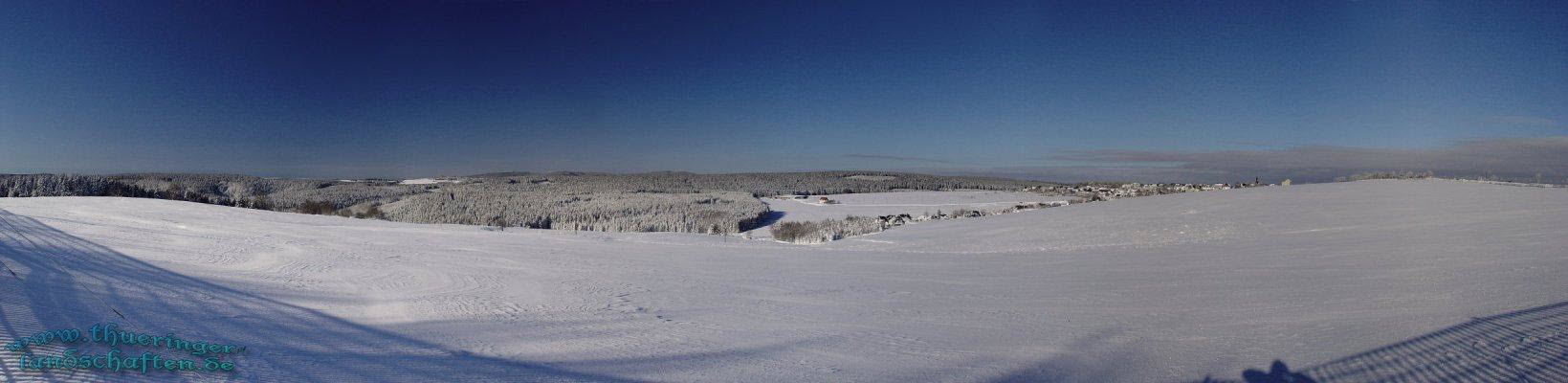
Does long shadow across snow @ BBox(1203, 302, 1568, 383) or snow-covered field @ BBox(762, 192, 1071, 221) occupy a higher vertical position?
long shadow across snow @ BBox(1203, 302, 1568, 383)

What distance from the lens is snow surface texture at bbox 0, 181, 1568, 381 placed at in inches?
143

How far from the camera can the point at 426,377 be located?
346 cm

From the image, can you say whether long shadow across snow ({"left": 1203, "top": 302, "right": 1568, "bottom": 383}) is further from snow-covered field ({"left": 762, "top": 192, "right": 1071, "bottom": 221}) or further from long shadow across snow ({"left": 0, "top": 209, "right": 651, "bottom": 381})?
snow-covered field ({"left": 762, "top": 192, "right": 1071, "bottom": 221})

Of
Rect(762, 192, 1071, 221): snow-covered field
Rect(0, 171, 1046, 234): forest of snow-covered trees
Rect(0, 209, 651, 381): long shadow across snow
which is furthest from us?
Rect(762, 192, 1071, 221): snow-covered field

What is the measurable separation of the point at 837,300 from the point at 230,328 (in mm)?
4561

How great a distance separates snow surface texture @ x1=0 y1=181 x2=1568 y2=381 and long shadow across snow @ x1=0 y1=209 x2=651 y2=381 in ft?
0.08

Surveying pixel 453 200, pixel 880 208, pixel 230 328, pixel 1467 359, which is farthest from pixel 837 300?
pixel 453 200

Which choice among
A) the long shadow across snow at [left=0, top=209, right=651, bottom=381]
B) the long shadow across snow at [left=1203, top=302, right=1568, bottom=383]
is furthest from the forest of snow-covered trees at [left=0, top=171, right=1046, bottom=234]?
the long shadow across snow at [left=1203, top=302, right=1568, bottom=383]

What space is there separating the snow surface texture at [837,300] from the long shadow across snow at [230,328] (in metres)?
0.02

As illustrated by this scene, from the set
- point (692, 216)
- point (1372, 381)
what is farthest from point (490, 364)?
point (692, 216)

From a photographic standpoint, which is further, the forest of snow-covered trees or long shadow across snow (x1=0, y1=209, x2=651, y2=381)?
the forest of snow-covered trees

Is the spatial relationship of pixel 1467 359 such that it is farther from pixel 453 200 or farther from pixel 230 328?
pixel 453 200

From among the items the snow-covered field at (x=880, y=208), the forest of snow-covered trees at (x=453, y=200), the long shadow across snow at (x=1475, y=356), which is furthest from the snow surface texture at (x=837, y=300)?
the snow-covered field at (x=880, y=208)

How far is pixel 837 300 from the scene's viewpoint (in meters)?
6.11
